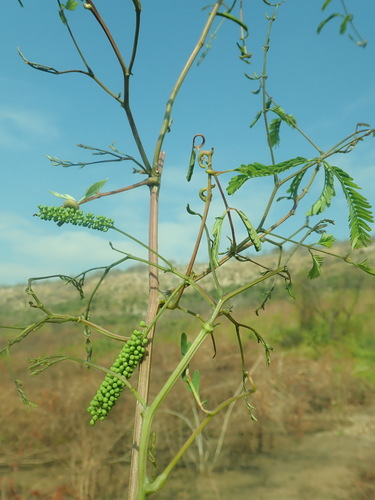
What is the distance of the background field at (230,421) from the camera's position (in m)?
2.36

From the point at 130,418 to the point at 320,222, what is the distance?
230 centimetres

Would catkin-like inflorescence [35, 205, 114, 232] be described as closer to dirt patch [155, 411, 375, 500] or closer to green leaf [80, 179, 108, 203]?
green leaf [80, 179, 108, 203]

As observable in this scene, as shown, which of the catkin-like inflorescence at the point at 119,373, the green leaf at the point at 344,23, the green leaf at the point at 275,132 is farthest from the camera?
the green leaf at the point at 275,132

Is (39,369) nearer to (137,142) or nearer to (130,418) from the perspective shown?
(137,142)

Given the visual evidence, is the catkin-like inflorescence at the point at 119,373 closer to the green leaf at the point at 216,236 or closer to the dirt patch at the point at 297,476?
the green leaf at the point at 216,236

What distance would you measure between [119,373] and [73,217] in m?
0.12

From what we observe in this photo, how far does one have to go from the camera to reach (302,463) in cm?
281

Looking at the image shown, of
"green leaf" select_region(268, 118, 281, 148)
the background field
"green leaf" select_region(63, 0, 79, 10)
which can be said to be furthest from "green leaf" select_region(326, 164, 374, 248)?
the background field

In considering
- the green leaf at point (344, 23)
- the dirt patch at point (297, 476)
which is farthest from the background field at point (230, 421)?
the green leaf at point (344, 23)

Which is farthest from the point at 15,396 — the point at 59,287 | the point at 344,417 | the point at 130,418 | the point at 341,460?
the point at 59,287

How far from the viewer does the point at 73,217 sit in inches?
15.4

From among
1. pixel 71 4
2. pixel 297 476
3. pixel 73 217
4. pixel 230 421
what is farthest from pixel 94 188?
pixel 230 421

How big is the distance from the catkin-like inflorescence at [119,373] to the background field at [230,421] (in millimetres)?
1187

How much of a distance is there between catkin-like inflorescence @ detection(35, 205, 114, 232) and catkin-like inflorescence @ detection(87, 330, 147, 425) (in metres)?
0.09
